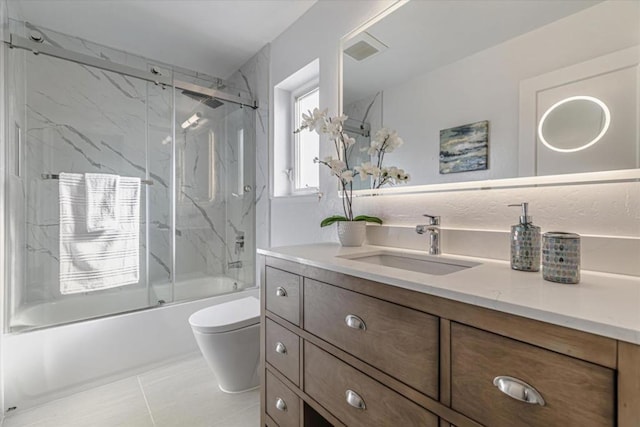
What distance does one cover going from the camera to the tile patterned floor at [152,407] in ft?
4.82

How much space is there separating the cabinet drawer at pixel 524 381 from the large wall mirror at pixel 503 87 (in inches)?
24.9

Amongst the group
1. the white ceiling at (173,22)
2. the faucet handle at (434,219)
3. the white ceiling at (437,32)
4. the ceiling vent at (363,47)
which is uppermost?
the white ceiling at (173,22)

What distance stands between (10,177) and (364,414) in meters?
2.30

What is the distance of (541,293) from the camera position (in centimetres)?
60

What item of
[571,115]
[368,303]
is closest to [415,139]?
[571,115]

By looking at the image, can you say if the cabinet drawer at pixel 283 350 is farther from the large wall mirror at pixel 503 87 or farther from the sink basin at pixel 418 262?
the large wall mirror at pixel 503 87

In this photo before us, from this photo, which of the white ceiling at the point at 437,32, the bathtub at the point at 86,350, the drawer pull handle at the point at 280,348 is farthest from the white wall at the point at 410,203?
the bathtub at the point at 86,350

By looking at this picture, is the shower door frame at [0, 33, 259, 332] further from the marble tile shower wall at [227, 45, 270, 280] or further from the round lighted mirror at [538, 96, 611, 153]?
the round lighted mirror at [538, 96, 611, 153]

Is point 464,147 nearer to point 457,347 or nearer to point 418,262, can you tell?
point 418,262

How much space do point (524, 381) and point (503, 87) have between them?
0.95 meters

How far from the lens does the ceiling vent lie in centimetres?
146

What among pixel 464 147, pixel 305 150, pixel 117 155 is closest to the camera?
pixel 464 147

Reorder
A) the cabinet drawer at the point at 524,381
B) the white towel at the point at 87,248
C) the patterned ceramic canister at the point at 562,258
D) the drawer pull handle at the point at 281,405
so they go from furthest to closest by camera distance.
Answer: the white towel at the point at 87,248 < the drawer pull handle at the point at 281,405 < the patterned ceramic canister at the point at 562,258 < the cabinet drawer at the point at 524,381

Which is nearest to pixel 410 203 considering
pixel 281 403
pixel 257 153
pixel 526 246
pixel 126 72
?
pixel 526 246
